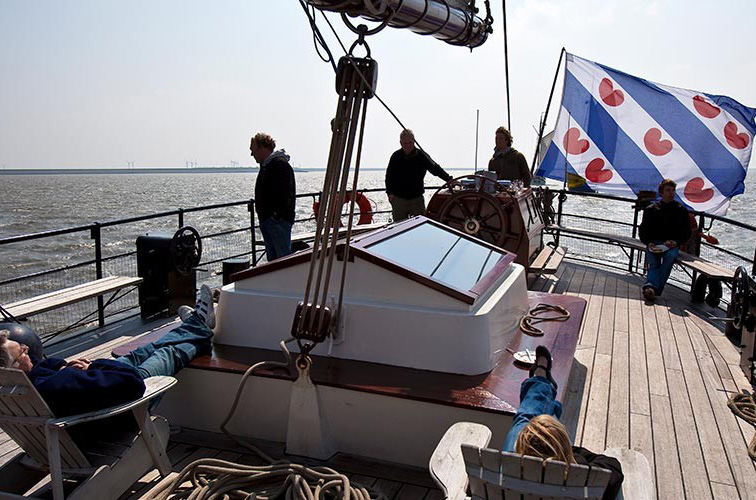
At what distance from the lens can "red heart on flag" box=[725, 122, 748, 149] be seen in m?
7.95

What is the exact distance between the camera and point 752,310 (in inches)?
159

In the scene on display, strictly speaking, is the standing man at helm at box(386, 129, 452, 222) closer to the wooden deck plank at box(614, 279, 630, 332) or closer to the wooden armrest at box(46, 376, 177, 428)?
the wooden deck plank at box(614, 279, 630, 332)

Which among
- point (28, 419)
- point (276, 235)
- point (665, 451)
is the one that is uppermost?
point (276, 235)

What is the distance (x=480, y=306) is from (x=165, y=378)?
4.63 ft

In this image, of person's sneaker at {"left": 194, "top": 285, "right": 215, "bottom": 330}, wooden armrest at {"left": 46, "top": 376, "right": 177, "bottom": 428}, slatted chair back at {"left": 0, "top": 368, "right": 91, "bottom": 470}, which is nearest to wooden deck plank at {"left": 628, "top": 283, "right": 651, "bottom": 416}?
person's sneaker at {"left": 194, "top": 285, "right": 215, "bottom": 330}

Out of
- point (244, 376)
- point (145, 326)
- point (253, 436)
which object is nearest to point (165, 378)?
point (244, 376)

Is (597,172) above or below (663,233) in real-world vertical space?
above

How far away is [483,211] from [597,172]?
367 cm

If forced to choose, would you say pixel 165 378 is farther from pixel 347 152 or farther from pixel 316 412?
pixel 347 152

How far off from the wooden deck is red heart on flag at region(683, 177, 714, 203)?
286 centimetres

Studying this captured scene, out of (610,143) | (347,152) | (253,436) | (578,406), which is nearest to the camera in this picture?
(347,152)

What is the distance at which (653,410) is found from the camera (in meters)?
3.54

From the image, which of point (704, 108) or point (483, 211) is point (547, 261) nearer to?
point (483, 211)

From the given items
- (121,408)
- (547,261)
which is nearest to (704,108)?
(547,261)
